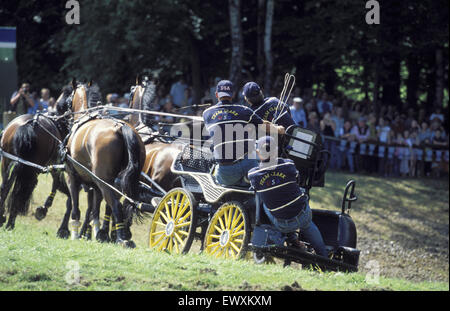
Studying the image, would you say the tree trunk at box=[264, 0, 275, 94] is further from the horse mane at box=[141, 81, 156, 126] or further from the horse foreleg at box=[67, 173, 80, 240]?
the horse foreleg at box=[67, 173, 80, 240]

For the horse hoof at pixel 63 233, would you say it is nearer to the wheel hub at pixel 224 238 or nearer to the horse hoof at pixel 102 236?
the horse hoof at pixel 102 236

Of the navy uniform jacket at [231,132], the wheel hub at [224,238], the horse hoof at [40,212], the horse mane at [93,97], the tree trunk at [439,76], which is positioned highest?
the tree trunk at [439,76]

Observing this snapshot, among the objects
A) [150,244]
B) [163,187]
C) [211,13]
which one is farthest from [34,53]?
[150,244]

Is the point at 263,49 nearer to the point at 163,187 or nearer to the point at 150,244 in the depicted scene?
the point at 163,187

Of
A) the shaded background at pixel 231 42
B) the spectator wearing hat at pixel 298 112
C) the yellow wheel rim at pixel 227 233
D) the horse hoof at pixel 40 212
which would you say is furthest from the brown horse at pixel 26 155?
the shaded background at pixel 231 42

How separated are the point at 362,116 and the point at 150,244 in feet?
40.7

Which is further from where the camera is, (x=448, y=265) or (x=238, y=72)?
(x=238, y=72)

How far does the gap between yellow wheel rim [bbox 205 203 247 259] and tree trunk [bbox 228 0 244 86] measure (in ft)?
38.5

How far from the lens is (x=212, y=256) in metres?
8.48

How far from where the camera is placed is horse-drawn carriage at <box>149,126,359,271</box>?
840 centimetres

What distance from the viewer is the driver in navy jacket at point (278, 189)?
817cm

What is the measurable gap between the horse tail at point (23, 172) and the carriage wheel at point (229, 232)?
143 inches
